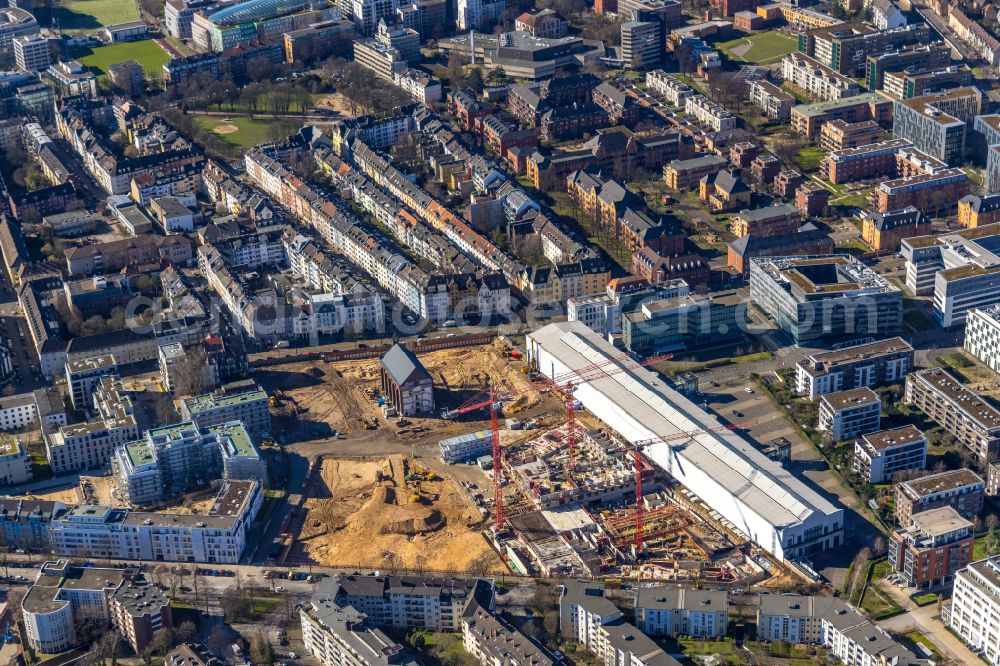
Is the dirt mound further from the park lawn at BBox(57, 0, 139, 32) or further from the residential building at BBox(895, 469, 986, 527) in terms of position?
the park lawn at BBox(57, 0, 139, 32)

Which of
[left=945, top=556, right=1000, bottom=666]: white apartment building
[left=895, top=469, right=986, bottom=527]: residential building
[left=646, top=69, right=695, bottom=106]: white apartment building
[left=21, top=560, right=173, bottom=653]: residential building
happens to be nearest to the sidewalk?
[left=945, top=556, right=1000, bottom=666]: white apartment building

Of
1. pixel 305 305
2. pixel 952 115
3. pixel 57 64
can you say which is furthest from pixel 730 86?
pixel 57 64

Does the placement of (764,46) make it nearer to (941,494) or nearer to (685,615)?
(941,494)

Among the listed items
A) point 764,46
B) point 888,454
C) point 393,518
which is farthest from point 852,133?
point 393,518

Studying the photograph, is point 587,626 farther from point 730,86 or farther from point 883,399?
point 730,86

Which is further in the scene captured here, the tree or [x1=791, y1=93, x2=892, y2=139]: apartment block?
[x1=791, y1=93, x2=892, y2=139]: apartment block

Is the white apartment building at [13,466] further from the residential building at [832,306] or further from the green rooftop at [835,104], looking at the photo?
the green rooftop at [835,104]
